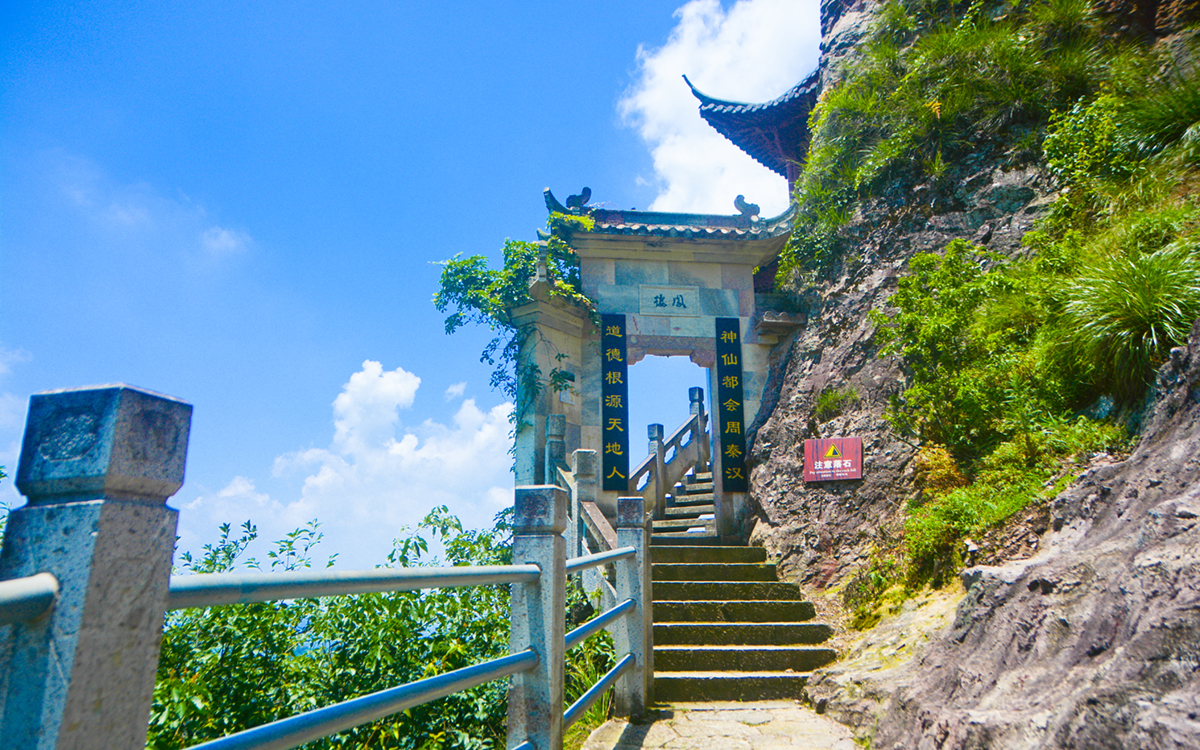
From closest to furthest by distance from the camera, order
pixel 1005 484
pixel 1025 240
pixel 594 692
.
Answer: pixel 594 692 → pixel 1005 484 → pixel 1025 240

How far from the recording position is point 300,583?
1.27 metres

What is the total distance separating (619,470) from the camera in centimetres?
854

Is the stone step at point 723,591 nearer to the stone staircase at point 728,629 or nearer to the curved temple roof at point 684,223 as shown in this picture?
the stone staircase at point 728,629

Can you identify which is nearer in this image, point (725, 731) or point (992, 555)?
point (725, 731)

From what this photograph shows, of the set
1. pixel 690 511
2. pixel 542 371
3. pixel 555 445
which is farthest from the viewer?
pixel 690 511

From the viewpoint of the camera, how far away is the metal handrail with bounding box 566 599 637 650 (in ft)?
8.54

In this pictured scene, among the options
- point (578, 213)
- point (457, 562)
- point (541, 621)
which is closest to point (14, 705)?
point (541, 621)

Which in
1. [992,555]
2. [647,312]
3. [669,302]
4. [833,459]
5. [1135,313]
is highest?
[669,302]

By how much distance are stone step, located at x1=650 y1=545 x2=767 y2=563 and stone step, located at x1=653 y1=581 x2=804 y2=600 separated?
0.65 m

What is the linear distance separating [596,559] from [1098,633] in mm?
1749

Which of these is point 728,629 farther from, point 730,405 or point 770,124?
point 770,124

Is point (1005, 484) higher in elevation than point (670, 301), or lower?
lower

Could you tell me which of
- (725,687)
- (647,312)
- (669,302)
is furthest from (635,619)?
(669,302)

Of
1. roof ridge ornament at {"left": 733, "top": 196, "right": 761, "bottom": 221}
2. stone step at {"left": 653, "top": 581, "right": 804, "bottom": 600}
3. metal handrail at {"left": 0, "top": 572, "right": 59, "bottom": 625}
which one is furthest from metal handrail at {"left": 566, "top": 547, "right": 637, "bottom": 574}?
roof ridge ornament at {"left": 733, "top": 196, "right": 761, "bottom": 221}
